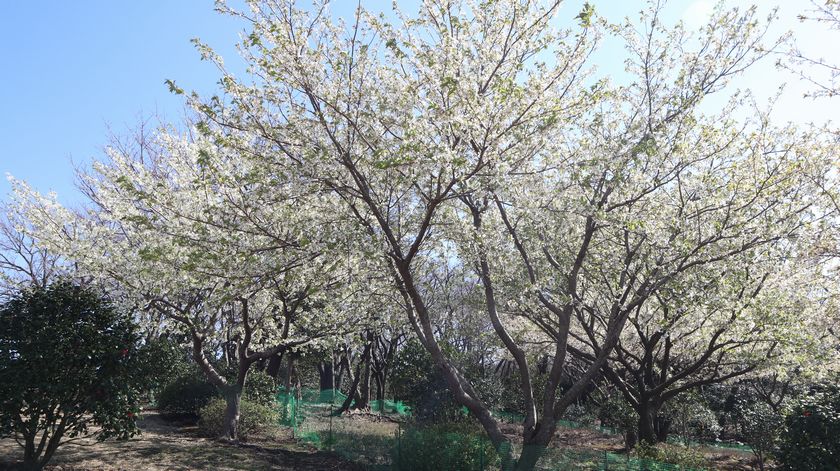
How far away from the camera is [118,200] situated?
34.3 ft

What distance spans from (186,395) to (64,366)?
9.62 meters

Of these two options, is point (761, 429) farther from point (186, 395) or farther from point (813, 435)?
point (186, 395)

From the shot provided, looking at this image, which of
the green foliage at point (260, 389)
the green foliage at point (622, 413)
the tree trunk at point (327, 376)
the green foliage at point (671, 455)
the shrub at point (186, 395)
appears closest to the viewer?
the green foliage at point (671, 455)

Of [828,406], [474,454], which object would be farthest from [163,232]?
[828,406]

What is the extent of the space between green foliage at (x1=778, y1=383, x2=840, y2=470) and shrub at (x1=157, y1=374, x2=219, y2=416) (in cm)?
1350

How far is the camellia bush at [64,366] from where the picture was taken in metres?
7.29

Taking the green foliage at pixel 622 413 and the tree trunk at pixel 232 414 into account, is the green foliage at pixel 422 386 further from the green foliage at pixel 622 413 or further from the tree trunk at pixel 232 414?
the tree trunk at pixel 232 414

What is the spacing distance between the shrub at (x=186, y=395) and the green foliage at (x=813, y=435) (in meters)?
13.5

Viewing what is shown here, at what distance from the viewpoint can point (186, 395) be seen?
16.5m

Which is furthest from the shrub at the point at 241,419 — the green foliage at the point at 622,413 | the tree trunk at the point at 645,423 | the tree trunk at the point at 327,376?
the tree trunk at the point at 327,376

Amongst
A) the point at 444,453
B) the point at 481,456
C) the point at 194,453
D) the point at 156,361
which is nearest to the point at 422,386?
the point at 194,453

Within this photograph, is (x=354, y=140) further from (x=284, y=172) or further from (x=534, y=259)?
(x=534, y=259)

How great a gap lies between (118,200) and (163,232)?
3.14 meters

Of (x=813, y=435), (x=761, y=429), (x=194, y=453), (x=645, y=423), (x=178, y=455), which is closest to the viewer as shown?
(x=813, y=435)
